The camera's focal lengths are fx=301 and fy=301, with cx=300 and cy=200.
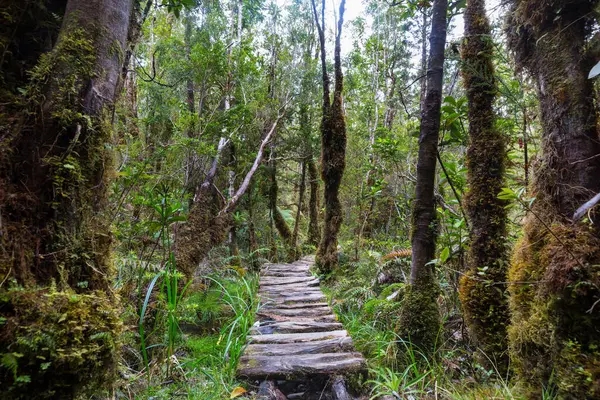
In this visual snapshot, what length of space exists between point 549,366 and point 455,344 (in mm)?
1480

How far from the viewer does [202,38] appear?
20.6ft

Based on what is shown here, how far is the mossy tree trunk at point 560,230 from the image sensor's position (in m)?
1.46

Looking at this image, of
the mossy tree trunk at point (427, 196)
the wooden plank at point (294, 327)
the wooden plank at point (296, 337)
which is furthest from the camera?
the wooden plank at point (294, 327)

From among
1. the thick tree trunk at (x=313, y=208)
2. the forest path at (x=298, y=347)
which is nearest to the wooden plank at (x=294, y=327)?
the forest path at (x=298, y=347)

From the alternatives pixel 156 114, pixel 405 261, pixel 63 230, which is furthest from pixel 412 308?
pixel 156 114

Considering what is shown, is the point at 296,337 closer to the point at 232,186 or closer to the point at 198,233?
the point at 198,233

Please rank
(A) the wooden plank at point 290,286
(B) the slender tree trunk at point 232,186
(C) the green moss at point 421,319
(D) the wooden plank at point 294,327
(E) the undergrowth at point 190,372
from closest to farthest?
(E) the undergrowth at point 190,372
(C) the green moss at point 421,319
(D) the wooden plank at point 294,327
(A) the wooden plank at point 290,286
(B) the slender tree trunk at point 232,186

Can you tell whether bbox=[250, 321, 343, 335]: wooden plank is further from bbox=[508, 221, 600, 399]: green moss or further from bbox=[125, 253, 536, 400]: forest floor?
bbox=[508, 221, 600, 399]: green moss

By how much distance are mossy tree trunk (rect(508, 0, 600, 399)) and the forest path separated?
4.40 ft

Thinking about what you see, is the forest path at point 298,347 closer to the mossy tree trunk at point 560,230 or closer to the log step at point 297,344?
the log step at point 297,344

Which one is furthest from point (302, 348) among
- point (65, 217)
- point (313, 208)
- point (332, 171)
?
point (313, 208)

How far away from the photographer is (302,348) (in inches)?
115

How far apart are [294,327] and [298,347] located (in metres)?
0.57

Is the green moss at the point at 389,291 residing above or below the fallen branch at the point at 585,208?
below
